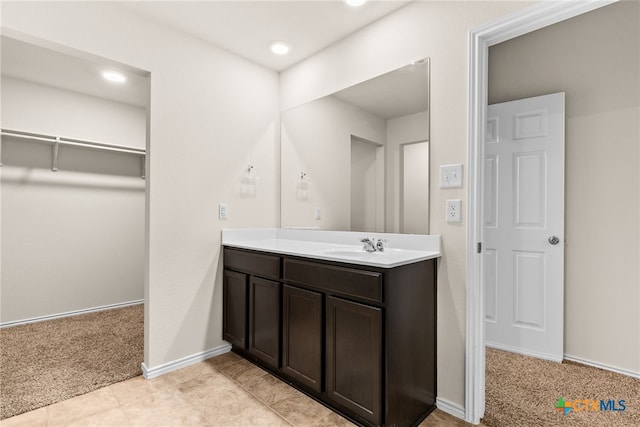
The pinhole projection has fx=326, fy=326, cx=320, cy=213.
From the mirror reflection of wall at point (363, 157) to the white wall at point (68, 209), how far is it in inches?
82.5

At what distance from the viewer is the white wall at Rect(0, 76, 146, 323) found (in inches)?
121

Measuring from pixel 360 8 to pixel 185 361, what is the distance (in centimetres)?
266

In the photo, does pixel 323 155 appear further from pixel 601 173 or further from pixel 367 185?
pixel 601 173

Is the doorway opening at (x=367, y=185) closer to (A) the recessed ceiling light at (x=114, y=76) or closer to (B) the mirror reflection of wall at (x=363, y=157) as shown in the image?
(B) the mirror reflection of wall at (x=363, y=157)

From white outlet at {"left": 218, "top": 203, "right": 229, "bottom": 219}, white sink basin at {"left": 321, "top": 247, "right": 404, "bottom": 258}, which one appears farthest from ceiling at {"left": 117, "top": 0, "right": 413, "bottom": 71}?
white sink basin at {"left": 321, "top": 247, "right": 404, "bottom": 258}

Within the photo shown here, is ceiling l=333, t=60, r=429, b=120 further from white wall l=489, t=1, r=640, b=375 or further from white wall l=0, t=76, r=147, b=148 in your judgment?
white wall l=0, t=76, r=147, b=148

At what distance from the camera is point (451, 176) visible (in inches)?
70.4

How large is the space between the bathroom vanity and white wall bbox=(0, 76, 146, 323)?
7.33ft

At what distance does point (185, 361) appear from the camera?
233 centimetres

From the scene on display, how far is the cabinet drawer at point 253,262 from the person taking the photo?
6.91 ft

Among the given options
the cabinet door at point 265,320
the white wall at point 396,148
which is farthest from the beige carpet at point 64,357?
the white wall at point 396,148

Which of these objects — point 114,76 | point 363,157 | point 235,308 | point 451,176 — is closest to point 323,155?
point 363,157

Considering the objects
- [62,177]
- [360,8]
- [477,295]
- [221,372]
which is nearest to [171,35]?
[360,8]

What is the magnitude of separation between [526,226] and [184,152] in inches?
103
